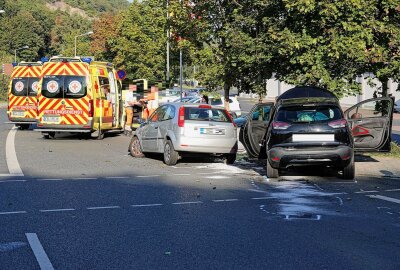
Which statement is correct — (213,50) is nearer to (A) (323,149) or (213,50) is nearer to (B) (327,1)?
(B) (327,1)

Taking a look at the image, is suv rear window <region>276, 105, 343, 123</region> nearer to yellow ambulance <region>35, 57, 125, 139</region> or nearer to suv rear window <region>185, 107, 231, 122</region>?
suv rear window <region>185, 107, 231, 122</region>

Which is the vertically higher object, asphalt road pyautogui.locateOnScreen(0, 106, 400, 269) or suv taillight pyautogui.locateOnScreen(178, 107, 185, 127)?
suv taillight pyautogui.locateOnScreen(178, 107, 185, 127)

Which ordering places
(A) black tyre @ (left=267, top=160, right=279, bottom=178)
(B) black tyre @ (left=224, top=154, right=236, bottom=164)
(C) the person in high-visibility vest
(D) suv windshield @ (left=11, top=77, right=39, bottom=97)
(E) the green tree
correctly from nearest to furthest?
(A) black tyre @ (left=267, top=160, right=279, bottom=178) → (B) black tyre @ (left=224, top=154, right=236, bottom=164) → (D) suv windshield @ (left=11, top=77, right=39, bottom=97) → (C) the person in high-visibility vest → (E) the green tree

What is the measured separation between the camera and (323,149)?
12.1 m

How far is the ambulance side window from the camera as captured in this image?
27.7 metres

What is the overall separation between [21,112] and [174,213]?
797 inches

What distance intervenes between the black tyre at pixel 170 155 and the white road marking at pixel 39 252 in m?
8.16

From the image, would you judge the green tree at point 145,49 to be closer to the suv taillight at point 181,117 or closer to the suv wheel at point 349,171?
the suv taillight at point 181,117

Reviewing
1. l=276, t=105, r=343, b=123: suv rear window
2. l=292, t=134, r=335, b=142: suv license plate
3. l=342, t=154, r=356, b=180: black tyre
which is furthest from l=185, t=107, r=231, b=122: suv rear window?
l=342, t=154, r=356, b=180: black tyre

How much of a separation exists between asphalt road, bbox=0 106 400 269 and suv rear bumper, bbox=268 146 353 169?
38 centimetres

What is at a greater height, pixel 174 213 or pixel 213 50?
pixel 213 50

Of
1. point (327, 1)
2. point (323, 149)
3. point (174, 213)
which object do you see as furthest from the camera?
point (327, 1)

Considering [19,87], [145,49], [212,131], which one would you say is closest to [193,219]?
[212,131]

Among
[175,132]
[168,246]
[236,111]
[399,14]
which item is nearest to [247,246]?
[168,246]
